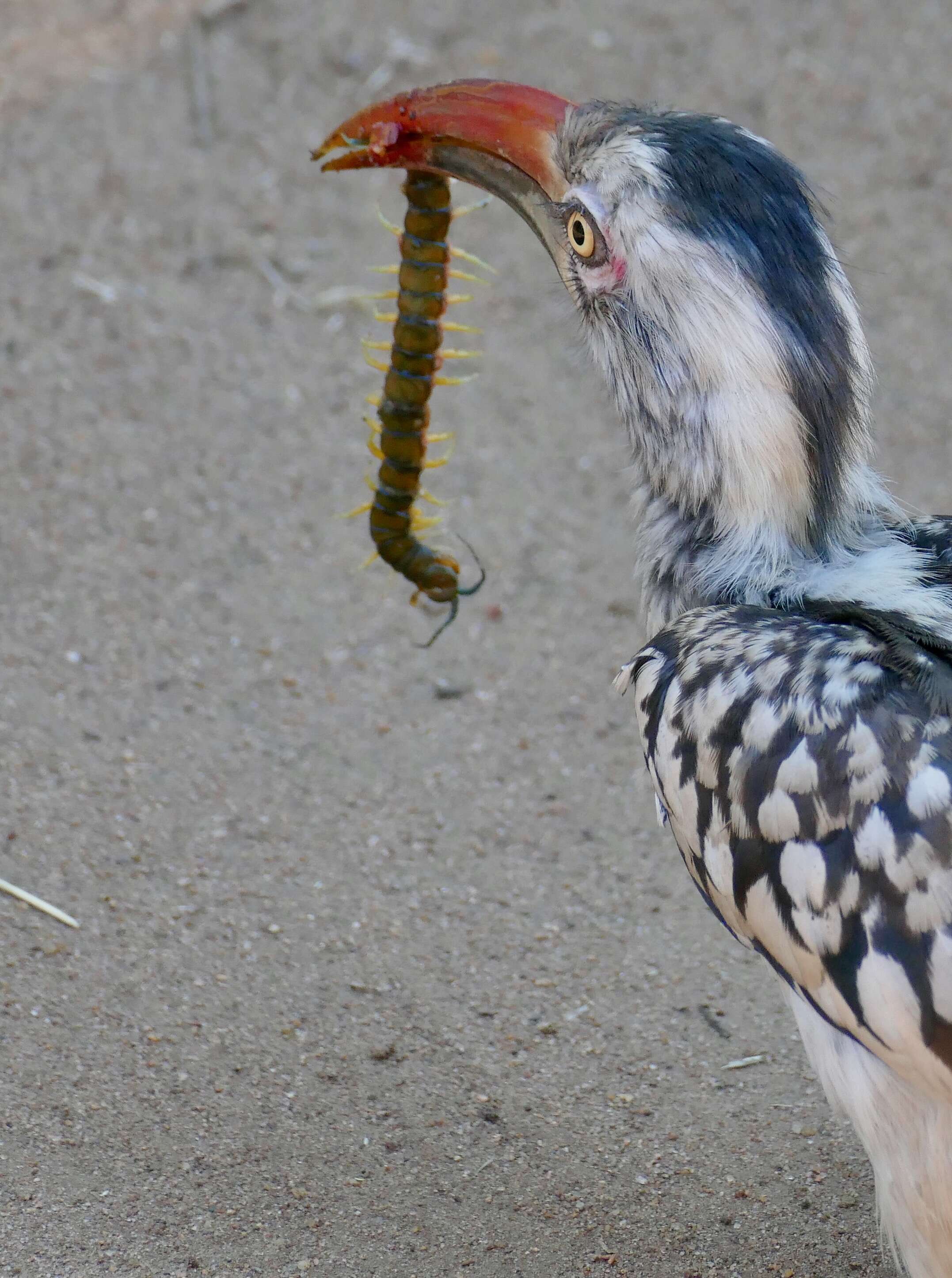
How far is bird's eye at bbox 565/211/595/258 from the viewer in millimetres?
2924

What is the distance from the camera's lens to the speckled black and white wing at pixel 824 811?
7.31 feet

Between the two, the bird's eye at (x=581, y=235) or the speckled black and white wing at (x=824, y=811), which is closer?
the speckled black and white wing at (x=824, y=811)

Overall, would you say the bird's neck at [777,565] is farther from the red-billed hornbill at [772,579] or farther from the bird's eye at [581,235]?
the bird's eye at [581,235]

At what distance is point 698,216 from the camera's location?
2699 mm

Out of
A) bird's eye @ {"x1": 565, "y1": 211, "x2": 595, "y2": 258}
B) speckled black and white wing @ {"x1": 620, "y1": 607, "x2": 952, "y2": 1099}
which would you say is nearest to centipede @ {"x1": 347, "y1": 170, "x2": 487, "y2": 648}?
bird's eye @ {"x1": 565, "y1": 211, "x2": 595, "y2": 258}

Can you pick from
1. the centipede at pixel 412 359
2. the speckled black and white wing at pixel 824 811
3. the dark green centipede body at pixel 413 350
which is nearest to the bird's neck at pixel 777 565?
the speckled black and white wing at pixel 824 811

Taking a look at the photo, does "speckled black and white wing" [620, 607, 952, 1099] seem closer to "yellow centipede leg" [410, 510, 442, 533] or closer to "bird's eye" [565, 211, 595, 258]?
"bird's eye" [565, 211, 595, 258]

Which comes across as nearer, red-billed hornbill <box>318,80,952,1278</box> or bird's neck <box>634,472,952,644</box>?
red-billed hornbill <box>318,80,952,1278</box>

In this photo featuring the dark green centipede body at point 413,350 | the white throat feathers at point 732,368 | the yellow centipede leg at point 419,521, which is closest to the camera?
the white throat feathers at point 732,368

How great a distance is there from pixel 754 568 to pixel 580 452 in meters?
2.85

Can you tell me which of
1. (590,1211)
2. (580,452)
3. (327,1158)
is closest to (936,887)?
(590,1211)

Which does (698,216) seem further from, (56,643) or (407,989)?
(56,643)

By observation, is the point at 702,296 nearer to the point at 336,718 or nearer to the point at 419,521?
the point at 419,521

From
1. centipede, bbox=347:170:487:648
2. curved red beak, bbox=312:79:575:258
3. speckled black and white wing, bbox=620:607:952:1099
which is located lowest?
speckled black and white wing, bbox=620:607:952:1099
